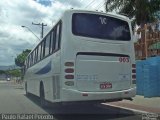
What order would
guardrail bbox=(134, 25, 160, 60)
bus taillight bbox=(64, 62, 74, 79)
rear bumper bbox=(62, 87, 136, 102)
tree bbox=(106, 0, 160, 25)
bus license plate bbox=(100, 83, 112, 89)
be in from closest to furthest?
rear bumper bbox=(62, 87, 136, 102) < bus taillight bbox=(64, 62, 74, 79) < bus license plate bbox=(100, 83, 112, 89) < guardrail bbox=(134, 25, 160, 60) < tree bbox=(106, 0, 160, 25)

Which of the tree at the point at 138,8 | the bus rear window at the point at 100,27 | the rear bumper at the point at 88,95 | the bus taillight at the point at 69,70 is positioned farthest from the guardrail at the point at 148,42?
the bus taillight at the point at 69,70

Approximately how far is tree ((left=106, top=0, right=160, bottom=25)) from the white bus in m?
12.3

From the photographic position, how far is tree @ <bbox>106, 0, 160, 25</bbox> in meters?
26.9

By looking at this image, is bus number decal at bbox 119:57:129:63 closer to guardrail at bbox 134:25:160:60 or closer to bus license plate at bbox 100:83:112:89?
bus license plate at bbox 100:83:112:89

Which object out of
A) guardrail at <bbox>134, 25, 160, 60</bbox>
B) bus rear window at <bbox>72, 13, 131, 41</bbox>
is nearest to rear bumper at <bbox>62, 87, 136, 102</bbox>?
bus rear window at <bbox>72, 13, 131, 41</bbox>

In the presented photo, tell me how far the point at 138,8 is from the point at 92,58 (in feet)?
46.8

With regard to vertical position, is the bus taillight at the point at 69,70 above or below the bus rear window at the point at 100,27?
below

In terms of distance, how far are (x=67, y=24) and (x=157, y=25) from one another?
33.5ft

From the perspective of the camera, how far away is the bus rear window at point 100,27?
551 inches

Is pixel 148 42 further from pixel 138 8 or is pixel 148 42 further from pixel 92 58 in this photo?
pixel 92 58

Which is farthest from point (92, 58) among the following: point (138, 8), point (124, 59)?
point (138, 8)

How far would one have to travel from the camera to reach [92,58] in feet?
45.6

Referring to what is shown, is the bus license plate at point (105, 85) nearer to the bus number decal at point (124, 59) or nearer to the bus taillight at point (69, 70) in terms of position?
the bus number decal at point (124, 59)

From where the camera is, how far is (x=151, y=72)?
68.9ft
